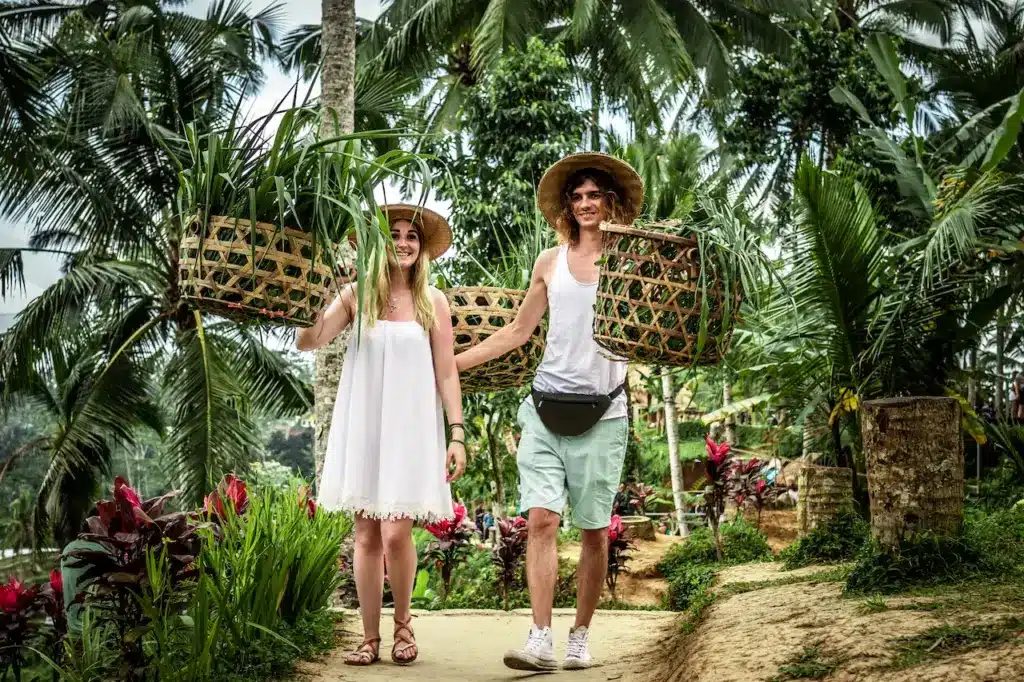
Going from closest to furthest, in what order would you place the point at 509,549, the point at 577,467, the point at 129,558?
1. the point at 129,558
2. the point at 577,467
3. the point at 509,549

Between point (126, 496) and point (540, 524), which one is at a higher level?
point (126, 496)

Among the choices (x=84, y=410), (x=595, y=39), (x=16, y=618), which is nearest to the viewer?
(x=16, y=618)

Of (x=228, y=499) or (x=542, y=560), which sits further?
(x=228, y=499)

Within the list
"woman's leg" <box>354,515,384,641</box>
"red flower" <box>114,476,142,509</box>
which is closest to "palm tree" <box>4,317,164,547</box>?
"red flower" <box>114,476,142,509</box>

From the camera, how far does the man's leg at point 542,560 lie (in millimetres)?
3895

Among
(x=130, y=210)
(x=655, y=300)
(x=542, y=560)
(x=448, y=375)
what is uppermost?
(x=130, y=210)

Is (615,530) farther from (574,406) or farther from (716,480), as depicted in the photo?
(574,406)

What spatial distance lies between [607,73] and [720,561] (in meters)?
10.3

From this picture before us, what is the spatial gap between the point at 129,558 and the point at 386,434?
1.00m

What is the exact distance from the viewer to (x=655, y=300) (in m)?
3.43

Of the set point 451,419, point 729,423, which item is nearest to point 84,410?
point 451,419

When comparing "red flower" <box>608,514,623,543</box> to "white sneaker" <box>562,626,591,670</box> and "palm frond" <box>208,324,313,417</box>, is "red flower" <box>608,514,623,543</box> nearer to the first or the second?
"white sneaker" <box>562,626,591,670</box>

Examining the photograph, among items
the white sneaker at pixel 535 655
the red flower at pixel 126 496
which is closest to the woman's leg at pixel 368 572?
the white sneaker at pixel 535 655

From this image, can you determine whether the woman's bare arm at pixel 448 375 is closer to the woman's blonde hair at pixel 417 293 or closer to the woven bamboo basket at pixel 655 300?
the woman's blonde hair at pixel 417 293
